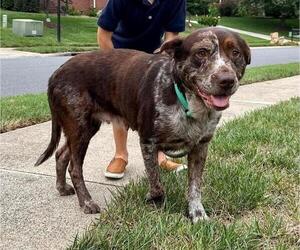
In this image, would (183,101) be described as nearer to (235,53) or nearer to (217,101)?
(217,101)

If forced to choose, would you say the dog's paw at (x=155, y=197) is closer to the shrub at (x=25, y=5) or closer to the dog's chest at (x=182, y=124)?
the dog's chest at (x=182, y=124)

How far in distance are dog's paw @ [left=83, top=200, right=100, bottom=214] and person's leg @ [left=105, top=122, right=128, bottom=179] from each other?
71 centimetres

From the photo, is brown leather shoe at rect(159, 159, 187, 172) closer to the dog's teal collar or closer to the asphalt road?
the dog's teal collar

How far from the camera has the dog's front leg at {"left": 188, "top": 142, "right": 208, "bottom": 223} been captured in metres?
3.97

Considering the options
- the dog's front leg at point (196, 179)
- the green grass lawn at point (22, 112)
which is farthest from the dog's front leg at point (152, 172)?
the green grass lawn at point (22, 112)

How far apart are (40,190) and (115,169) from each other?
2.40ft

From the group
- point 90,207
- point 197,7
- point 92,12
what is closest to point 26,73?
point 90,207

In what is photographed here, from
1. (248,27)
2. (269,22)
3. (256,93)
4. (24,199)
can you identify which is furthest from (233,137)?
(269,22)

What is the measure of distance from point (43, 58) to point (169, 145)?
15.6 m

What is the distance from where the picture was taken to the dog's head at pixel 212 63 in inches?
134

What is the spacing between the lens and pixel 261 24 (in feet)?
194

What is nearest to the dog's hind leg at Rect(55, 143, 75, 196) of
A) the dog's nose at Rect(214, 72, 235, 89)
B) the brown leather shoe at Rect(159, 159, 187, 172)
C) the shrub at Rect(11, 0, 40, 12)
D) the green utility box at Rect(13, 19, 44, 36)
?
the brown leather shoe at Rect(159, 159, 187, 172)

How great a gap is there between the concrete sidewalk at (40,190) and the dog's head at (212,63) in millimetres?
1177

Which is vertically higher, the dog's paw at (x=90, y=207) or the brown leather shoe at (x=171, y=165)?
the dog's paw at (x=90, y=207)
